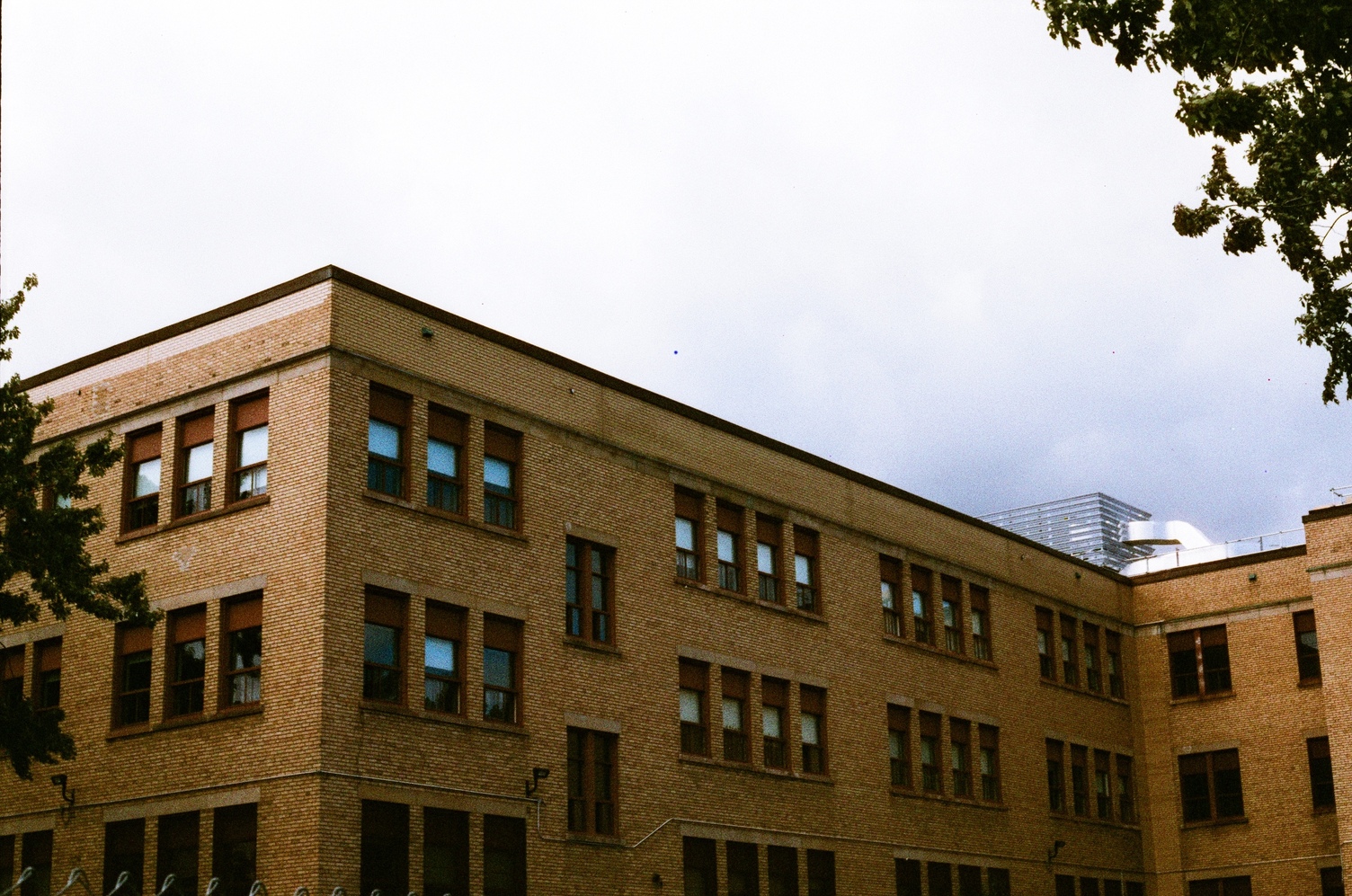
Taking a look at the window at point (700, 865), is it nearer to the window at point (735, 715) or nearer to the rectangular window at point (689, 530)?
the window at point (735, 715)

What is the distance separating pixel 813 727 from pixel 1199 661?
55.0 ft

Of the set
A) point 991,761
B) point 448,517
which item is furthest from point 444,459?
point 991,761

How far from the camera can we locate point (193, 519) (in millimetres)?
32281

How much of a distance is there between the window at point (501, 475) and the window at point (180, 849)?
770cm

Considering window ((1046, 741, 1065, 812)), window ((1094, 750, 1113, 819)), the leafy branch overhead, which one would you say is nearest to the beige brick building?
window ((1046, 741, 1065, 812))

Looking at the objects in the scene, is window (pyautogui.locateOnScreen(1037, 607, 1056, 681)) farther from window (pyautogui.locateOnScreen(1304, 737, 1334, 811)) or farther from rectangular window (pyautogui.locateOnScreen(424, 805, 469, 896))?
rectangular window (pyautogui.locateOnScreen(424, 805, 469, 896))

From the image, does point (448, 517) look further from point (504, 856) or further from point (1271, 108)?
point (1271, 108)

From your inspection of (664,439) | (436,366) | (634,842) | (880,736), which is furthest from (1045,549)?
(436,366)

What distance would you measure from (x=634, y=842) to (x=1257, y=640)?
79.0ft

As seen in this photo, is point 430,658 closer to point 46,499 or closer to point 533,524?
point 533,524

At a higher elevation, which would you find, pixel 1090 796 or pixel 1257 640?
pixel 1257 640

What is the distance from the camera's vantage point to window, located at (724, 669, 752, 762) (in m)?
38.4

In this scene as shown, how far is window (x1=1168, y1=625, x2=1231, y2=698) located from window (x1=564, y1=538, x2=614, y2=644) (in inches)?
925

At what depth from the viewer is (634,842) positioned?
34.9 metres
